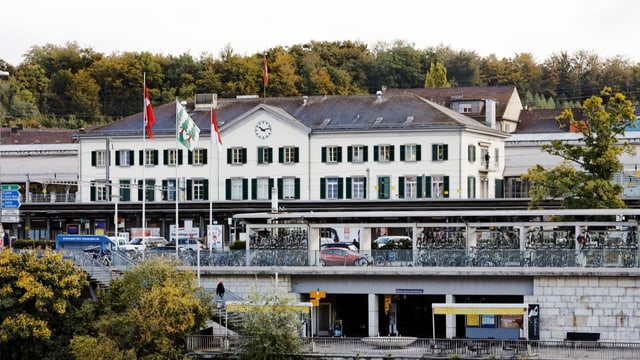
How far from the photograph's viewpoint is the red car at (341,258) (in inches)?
2480

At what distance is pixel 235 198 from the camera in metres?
92.3

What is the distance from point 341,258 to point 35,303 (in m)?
13.9

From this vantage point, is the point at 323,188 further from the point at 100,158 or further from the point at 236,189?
the point at 100,158

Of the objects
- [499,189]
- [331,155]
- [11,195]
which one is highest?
[331,155]

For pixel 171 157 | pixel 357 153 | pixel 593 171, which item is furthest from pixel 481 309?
pixel 171 157

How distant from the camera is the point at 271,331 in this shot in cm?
5309

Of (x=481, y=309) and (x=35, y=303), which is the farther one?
(x=35, y=303)

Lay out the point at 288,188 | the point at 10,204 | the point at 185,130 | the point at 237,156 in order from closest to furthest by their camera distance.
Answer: the point at 10,204 → the point at 185,130 → the point at 288,188 → the point at 237,156

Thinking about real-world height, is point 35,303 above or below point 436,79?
below

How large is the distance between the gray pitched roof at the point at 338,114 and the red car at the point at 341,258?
26765 millimetres

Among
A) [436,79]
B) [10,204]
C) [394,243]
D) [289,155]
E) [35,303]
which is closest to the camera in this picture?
[35,303]

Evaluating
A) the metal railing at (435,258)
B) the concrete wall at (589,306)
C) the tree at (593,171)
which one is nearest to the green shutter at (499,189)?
the tree at (593,171)

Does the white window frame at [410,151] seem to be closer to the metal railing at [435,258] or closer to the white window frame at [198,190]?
the white window frame at [198,190]

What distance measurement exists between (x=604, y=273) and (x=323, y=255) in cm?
1283
